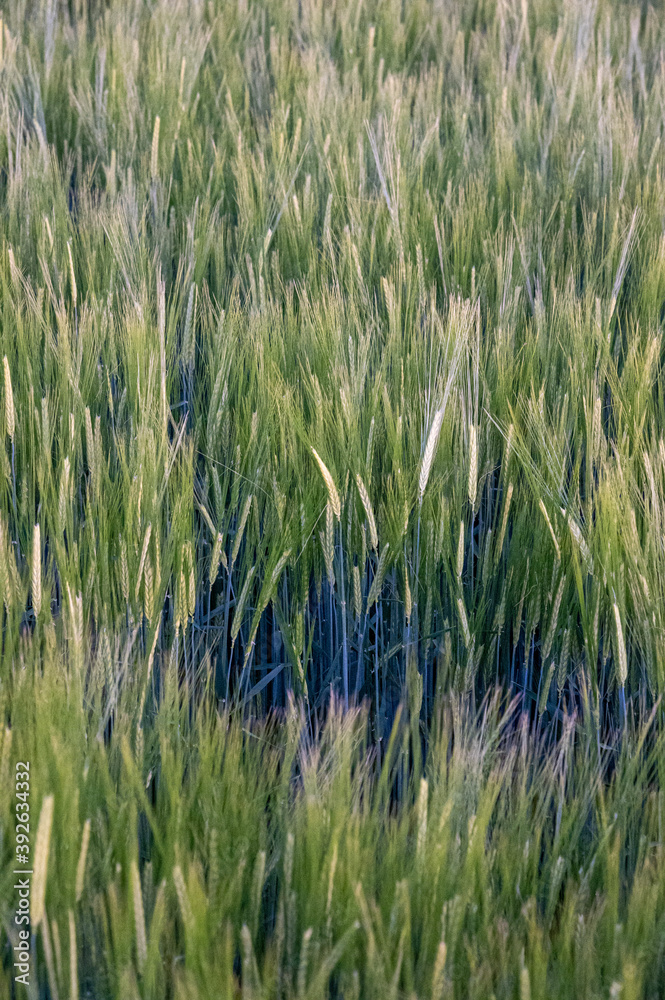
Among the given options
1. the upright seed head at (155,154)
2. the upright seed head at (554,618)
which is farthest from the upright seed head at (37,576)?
the upright seed head at (155,154)

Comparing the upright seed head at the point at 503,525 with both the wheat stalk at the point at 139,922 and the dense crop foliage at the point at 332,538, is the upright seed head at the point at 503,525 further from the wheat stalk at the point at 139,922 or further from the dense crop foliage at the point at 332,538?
the wheat stalk at the point at 139,922

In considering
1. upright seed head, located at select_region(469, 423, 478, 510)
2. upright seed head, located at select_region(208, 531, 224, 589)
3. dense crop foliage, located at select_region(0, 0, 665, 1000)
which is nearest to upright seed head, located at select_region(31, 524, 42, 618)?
dense crop foliage, located at select_region(0, 0, 665, 1000)

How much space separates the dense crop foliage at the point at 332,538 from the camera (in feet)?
2.24

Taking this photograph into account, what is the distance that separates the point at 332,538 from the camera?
40.4 inches

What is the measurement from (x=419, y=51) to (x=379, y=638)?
1.94 meters

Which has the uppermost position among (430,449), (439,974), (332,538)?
(430,449)

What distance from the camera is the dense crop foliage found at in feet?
2.24

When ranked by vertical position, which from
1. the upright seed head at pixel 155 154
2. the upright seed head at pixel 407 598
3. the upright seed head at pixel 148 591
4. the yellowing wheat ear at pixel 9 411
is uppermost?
the upright seed head at pixel 155 154

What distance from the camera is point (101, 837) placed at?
0.72 m

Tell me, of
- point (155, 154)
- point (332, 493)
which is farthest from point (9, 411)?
point (155, 154)

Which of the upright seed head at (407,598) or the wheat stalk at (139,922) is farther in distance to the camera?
the upright seed head at (407,598)

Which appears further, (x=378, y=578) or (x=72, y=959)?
(x=378, y=578)

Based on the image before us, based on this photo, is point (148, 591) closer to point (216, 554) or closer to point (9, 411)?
point (216, 554)

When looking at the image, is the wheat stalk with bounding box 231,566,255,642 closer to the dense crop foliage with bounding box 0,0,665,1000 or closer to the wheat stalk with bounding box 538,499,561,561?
the dense crop foliage with bounding box 0,0,665,1000
